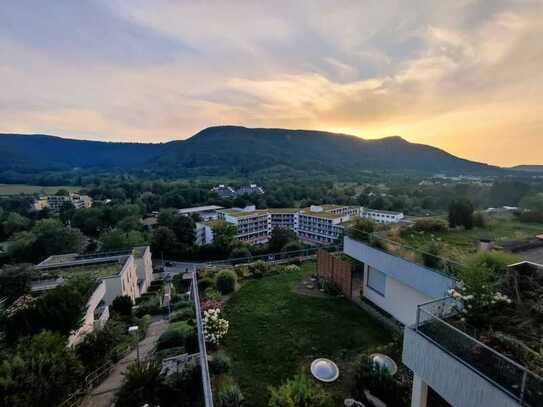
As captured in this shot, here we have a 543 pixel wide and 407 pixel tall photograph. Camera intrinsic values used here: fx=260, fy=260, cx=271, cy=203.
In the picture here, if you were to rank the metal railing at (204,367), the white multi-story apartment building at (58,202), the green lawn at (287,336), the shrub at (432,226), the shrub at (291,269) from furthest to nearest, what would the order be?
the white multi-story apartment building at (58,202), the shrub at (291,269), the shrub at (432,226), the green lawn at (287,336), the metal railing at (204,367)

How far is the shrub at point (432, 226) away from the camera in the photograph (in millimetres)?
10336

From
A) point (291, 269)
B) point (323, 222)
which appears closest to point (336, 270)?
point (291, 269)

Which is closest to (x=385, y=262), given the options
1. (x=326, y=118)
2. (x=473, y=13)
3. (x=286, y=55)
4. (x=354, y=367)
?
(x=354, y=367)

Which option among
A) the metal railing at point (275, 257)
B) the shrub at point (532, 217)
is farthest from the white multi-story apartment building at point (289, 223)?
the shrub at point (532, 217)

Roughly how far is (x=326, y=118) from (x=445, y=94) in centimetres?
1248

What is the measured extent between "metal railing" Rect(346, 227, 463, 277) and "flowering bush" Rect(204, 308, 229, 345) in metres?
5.56

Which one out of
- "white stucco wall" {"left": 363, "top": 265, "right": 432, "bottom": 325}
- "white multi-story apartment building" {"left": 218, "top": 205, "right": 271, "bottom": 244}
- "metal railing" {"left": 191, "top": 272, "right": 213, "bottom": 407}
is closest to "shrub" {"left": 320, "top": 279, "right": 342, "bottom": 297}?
"white stucco wall" {"left": 363, "top": 265, "right": 432, "bottom": 325}

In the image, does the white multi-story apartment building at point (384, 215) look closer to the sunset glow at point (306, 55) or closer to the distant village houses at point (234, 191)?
the sunset glow at point (306, 55)

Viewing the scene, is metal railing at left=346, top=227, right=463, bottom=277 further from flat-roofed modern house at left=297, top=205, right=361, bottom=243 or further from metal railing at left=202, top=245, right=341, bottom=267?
flat-roofed modern house at left=297, top=205, right=361, bottom=243

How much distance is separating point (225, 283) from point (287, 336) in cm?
400

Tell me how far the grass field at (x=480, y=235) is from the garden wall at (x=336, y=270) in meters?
2.40

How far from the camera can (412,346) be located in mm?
3928

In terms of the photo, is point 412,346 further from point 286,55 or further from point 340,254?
point 286,55

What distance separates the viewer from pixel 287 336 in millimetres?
7895
